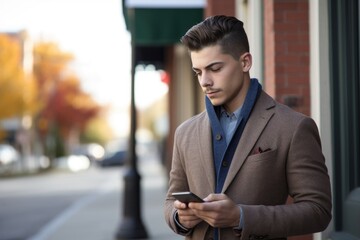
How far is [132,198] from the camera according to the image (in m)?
9.80

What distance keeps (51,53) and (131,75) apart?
119 ft

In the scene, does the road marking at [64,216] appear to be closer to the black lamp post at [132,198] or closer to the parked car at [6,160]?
the black lamp post at [132,198]

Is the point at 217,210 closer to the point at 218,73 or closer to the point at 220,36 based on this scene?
the point at 218,73

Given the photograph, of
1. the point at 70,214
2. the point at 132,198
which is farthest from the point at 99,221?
the point at 132,198

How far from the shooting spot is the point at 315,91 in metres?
4.48

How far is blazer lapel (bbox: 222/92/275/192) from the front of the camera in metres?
2.32

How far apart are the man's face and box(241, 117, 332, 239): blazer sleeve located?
0.99 feet

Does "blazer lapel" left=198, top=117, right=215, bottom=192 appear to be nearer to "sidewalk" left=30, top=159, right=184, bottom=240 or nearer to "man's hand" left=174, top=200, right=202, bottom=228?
"man's hand" left=174, top=200, right=202, bottom=228

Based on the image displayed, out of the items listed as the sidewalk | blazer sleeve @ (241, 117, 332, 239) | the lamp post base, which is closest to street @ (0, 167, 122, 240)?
the sidewalk

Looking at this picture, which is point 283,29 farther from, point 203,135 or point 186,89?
point 186,89

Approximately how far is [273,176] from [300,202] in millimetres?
141

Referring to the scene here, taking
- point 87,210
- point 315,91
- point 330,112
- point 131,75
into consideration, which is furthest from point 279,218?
point 87,210

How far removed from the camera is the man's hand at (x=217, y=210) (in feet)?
6.95

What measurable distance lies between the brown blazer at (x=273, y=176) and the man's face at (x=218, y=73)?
130mm
